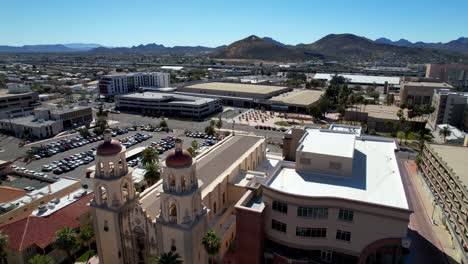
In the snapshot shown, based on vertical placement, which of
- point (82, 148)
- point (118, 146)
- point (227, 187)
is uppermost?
point (118, 146)

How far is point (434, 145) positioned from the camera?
73312 mm

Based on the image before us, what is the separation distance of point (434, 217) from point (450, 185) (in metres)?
7.81

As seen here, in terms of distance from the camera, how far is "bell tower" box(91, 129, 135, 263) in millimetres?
40125

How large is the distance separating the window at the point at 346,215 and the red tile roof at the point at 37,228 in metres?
42.2

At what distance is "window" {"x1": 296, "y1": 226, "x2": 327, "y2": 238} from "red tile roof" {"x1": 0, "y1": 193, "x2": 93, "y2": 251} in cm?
3690

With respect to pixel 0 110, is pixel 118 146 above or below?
above

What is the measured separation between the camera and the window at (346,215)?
3969 centimetres

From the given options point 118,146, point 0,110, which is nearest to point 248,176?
point 118,146

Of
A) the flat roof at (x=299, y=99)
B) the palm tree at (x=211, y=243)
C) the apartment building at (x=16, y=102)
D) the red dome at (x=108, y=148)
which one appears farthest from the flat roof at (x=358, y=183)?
the apartment building at (x=16, y=102)

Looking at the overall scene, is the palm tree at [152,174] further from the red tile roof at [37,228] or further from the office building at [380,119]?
the office building at [380,119]

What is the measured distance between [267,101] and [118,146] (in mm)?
132527

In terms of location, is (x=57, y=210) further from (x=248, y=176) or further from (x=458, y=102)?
(x=458, y=102)

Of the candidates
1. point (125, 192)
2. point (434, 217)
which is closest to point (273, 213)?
point (125, 192)

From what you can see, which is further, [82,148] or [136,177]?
[82,148]
